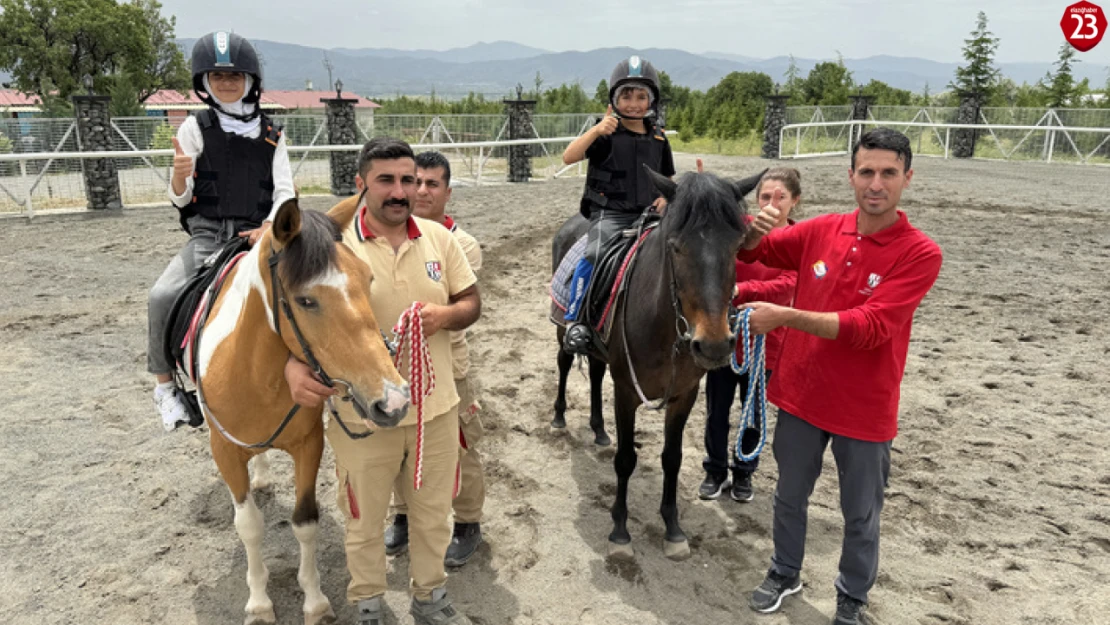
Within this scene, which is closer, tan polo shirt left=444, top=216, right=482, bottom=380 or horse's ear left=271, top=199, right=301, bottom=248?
horse's ear left=271, top=199, right=301, bottom=248

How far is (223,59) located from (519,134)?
16263 millimetres

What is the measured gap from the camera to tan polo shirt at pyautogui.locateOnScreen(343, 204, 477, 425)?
2674mm

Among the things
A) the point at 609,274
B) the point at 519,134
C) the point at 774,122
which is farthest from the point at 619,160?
the point at 774,122

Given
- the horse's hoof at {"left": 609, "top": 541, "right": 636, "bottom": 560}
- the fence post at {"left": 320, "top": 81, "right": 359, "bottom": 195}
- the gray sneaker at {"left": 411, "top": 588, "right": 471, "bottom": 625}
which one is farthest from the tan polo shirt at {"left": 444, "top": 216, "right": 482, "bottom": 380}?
the fence post at {"left": 320, "top": 81, "right": 359, "bottom": 195}

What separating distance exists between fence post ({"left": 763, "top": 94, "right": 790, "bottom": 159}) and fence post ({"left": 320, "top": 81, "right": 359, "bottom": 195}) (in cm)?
1448

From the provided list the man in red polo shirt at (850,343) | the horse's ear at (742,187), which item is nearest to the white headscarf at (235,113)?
the horse's ear at (742,187)

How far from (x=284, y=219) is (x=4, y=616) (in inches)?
105

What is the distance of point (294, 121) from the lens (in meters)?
16.9

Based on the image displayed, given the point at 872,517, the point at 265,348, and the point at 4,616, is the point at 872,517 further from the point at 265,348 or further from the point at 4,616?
the point at 4,616

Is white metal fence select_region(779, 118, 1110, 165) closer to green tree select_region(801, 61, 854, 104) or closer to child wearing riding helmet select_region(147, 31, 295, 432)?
green tree select_region(801, 61, 854, 104)

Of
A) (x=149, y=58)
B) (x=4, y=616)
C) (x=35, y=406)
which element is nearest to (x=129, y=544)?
(x=4, y=616)

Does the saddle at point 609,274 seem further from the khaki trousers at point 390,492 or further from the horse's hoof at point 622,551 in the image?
the khaki trousers at point 390,492

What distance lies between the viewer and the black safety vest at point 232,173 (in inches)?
138

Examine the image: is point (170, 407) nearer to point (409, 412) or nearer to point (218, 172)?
point (218, 172)
